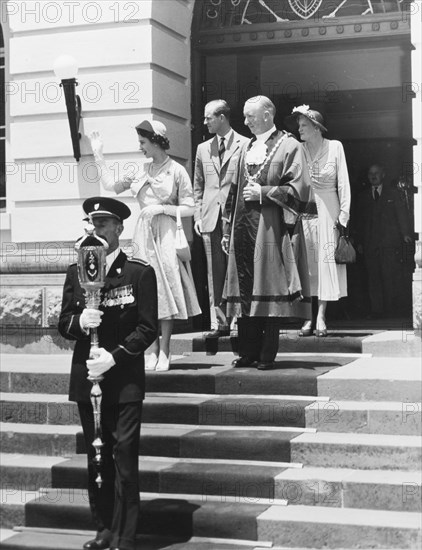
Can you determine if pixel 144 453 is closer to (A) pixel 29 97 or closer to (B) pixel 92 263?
(B) pixel 92 263

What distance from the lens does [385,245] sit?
13789 millimetres

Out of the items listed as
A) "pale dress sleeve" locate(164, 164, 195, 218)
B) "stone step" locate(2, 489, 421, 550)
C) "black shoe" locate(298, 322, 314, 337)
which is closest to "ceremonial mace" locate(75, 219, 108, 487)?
"stone step" locate(2, 489, 421, 550)

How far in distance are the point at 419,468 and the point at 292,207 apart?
2698mm

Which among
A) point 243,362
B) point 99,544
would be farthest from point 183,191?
point 99,544

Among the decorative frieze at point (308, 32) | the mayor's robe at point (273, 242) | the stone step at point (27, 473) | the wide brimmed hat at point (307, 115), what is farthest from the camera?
the decorative frieze at point (308, 32)

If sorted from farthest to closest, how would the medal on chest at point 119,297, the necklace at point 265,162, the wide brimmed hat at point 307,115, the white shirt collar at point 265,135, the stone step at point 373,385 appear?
the wide brimmed hat at point 307,115
the white shirt collar at point 265,135
the necklace at point 265,162
the stone step at point 373,385
the medal on chest at point 119,297

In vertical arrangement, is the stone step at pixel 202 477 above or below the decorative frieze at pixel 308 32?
below

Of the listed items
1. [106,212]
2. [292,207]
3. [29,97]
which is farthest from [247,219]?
[29,97]

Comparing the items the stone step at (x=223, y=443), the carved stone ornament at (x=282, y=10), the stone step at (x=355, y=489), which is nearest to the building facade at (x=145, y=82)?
the carved stone ornament at (x=282, y=10)

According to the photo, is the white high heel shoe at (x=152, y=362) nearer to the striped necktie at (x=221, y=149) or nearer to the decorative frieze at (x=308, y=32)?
the striped necktie at (x=221, y=149)

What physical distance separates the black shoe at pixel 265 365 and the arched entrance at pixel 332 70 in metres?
3.76

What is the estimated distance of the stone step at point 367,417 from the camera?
880 centimetres

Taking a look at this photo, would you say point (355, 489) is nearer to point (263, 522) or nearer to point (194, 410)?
point (263, 522)

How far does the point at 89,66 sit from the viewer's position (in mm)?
12492
